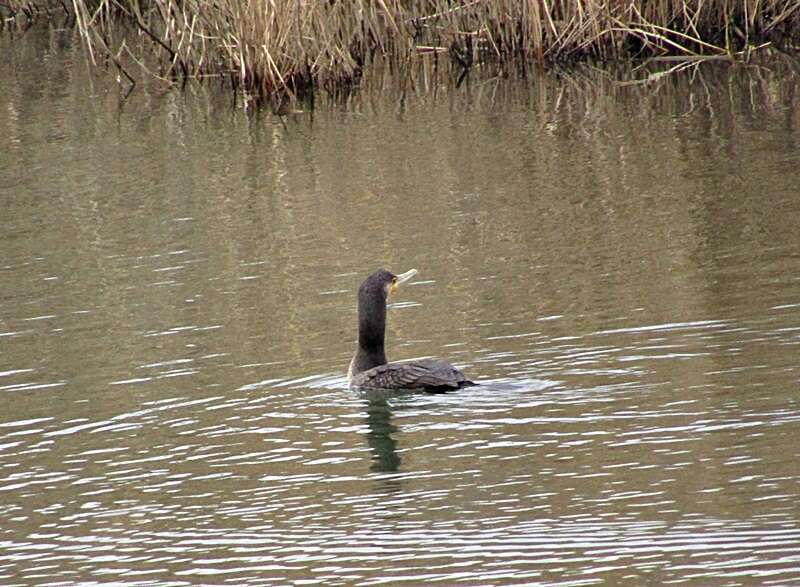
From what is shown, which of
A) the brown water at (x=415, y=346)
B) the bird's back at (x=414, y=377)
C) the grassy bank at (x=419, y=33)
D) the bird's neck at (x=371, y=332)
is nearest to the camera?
the brown water at (x=415, y=346)

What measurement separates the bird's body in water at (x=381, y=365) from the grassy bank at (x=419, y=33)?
30.6ft

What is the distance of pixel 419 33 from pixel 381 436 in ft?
52.3

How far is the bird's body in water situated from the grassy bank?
9.32m

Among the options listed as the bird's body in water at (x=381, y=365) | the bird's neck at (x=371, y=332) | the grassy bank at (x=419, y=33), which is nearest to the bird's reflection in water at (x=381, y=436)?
the bird's body in water at (x=381, y=365)

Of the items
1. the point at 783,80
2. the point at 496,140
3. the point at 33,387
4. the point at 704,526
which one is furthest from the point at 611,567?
the point at 783,80

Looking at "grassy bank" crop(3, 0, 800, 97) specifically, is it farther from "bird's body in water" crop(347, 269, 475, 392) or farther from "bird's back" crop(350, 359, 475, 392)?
"bird's back" crop(350, 359, 475, 392)

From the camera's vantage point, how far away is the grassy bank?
62.5ft

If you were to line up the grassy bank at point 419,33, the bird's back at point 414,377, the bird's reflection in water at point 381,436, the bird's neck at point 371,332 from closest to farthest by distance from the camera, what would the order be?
the bird's reflection in water at point 381,436, the bird's back at point 414,377, the bird's neck at point 371,332, the grassy bank at point 419,33

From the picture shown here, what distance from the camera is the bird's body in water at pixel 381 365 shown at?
8.66m

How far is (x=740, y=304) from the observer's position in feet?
32.0

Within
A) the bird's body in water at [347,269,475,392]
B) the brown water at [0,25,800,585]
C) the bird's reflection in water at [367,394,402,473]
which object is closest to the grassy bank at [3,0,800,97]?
the brown water at [0,25,800,585]

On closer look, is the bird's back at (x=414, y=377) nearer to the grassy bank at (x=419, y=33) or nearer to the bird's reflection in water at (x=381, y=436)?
the bird's reflection in water at (x=381, y=436)

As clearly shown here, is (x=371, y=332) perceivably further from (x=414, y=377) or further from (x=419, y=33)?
(x=419, y=33)

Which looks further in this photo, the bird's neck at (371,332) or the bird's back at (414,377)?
the bird's neck at (371,332)
